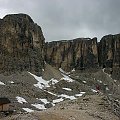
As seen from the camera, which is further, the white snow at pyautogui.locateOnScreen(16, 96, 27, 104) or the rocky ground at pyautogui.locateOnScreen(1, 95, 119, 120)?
the white snow at pyautogui.locateOnScreen(16, 96, 27, 104)

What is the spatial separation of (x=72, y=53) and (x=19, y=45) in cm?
6853

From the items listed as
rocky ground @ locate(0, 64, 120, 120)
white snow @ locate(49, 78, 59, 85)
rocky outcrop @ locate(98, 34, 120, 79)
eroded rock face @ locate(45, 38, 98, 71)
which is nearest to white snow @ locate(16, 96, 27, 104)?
rocky ground @ locate(0, 64, 120, 120)

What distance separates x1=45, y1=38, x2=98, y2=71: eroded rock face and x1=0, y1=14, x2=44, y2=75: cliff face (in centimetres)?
5099

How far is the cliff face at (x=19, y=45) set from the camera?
102 metres

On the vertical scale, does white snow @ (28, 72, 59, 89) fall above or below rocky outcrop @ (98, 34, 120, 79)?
below

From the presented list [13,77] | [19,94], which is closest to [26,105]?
[19,94]

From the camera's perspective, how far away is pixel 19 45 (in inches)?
4272

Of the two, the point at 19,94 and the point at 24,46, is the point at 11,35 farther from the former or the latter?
the point at 19,94

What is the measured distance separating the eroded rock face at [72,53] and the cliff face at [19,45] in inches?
2008

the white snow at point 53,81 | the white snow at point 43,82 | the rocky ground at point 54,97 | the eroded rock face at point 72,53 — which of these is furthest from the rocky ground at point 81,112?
the eroded rock face at point 72,53

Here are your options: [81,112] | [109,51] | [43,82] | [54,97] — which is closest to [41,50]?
[43,82]

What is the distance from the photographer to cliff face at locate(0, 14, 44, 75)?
102m

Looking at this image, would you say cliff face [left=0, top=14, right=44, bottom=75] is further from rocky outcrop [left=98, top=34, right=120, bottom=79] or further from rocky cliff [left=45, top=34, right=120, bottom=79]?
rocky outcrop [left=98, top=34, right=120, bottom=79]

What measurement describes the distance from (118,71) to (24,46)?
5839cm
